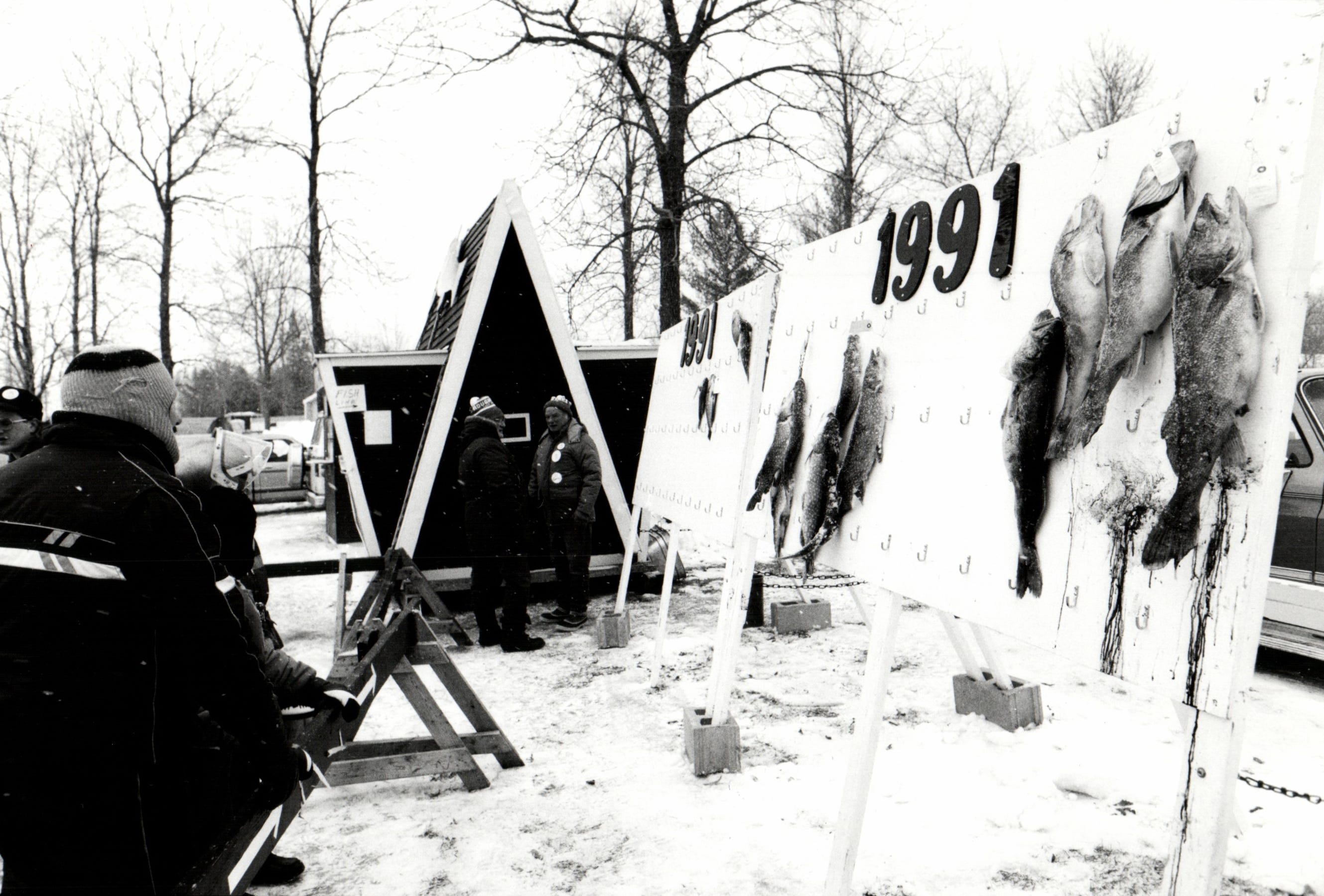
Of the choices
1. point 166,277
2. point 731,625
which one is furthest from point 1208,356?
point 166,277

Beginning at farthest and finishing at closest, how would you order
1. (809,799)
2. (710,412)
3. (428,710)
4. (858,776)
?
(710,412) → (428,710) → (809,799) → (858,776)

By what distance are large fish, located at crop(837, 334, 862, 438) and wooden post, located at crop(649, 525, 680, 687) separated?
2244mm

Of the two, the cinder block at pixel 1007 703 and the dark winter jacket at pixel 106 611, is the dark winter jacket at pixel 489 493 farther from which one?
the dark winter jacket at pixel 106 611

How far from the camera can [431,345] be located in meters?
9.71

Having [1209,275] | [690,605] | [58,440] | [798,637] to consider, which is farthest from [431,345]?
[1209,275]

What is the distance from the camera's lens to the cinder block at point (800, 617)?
6.42 meters

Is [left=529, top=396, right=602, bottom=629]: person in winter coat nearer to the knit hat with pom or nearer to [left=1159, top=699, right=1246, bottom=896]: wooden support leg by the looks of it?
the knit hat with pom

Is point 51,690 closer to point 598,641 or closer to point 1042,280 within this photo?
point 1042,280

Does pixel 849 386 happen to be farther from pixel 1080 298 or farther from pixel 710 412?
pixel 710 412

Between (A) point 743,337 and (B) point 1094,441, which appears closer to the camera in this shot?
(B) point 1094,441

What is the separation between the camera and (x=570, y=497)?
711 centimetres

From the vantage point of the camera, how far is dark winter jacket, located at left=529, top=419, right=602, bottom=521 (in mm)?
7086

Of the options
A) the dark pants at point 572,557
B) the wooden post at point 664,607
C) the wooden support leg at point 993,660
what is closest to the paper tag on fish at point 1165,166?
Result: the wooden support leg at point 993,660

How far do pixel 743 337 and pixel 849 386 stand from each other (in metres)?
1.45
